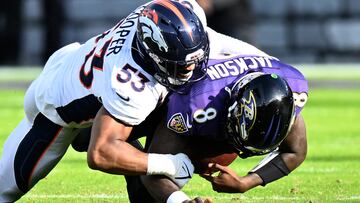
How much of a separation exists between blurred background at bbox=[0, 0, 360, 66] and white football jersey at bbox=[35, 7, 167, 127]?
14.4 metres

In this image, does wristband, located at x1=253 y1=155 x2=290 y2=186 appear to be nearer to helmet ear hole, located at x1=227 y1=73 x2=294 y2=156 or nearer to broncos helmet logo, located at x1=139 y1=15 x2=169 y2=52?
helmet ear hole, located at x1=227 y1=73 x2=294 y2=156

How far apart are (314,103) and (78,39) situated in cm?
810

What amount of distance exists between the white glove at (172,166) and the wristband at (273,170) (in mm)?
452

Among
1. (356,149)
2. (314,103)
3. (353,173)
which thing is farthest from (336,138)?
(314,103)

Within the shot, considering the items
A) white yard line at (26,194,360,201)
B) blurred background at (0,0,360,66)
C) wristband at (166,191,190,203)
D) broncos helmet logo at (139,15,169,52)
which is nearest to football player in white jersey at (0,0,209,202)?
broncos helmet logo at (139,15,169,52)

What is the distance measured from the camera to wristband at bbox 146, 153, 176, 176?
5.50 meters

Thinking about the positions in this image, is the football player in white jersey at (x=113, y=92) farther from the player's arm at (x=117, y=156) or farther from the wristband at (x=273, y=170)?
the wristband at (x=273, y=170)

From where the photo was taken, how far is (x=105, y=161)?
546cm

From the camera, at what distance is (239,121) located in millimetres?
5445

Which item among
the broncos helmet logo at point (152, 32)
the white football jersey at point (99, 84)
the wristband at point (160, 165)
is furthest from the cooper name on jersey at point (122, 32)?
the wristband at point (160, 165)

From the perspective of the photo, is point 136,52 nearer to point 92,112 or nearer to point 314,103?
point 92,112

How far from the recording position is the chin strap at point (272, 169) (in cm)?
586

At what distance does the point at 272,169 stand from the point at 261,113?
1.83 feet

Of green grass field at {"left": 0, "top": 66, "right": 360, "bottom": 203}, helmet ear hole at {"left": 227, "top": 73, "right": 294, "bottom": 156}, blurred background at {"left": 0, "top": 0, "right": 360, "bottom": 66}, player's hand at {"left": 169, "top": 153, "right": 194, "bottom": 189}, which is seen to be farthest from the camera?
blurred background at {"left": 0, "top": 0, "right": 360, "bottom": 66}
